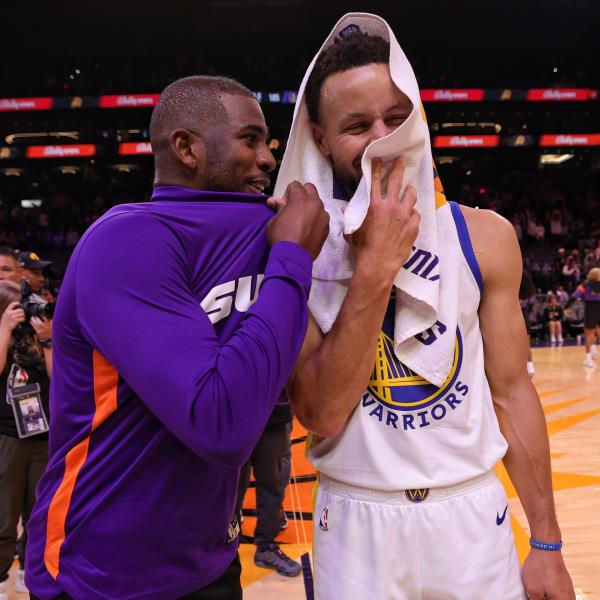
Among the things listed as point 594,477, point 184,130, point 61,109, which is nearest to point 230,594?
point 184,130

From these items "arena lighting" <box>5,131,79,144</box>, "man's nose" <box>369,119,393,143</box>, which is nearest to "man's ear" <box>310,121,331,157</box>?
"man's nose" <box>369,119,393,143</box>

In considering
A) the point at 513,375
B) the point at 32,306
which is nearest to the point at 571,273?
the point at 32,306

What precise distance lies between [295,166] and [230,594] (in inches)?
39.6

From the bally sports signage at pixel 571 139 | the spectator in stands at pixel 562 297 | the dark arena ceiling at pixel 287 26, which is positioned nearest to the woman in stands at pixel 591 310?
the spectator in stands at pixel 562 297

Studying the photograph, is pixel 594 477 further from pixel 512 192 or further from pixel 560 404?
pixel 512 192

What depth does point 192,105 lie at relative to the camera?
1.29 m

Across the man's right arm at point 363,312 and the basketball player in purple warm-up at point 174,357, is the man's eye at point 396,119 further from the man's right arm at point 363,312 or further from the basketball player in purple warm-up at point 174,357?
the basketball player in purple warm-up at point 174,357

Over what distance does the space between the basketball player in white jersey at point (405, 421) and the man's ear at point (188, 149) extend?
14.4 inches

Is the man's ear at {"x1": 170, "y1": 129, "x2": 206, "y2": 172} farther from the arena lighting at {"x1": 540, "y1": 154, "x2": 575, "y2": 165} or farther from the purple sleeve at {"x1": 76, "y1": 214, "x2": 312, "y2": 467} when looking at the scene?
the arena lighting at {"x1": 540, "y1": 154, "x2": 575, "y2": 165}

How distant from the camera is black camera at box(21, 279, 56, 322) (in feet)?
10.7

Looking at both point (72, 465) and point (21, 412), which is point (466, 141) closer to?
point (21, 412)

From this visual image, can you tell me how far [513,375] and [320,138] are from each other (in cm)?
75

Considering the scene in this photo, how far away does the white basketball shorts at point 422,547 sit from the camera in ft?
4.52

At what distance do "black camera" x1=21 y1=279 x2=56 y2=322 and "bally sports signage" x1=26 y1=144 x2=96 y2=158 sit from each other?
18398mm
